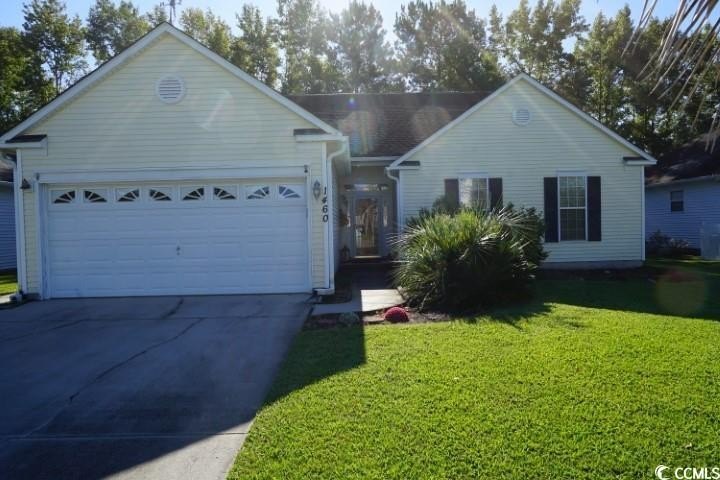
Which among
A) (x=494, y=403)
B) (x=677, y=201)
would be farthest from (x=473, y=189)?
(x=677, y=201)

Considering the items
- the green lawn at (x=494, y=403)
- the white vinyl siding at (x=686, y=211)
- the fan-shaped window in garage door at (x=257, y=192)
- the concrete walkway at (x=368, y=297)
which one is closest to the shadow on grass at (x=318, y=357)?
the green lawn at (x=494, y=403)

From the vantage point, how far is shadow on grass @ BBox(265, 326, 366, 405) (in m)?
4.82

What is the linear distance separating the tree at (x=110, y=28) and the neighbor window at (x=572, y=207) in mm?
34694

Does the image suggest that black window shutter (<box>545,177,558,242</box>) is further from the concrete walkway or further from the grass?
the grass

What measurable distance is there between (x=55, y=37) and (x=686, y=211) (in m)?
37.5

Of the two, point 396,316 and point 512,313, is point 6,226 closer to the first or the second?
point 396,316

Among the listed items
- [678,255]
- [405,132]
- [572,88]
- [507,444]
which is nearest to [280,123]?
[405,132]

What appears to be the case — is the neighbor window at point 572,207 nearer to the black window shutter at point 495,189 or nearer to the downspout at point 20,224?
the black window shutter at point 495,189

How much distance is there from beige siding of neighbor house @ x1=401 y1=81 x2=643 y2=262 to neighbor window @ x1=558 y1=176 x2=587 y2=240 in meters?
0.25

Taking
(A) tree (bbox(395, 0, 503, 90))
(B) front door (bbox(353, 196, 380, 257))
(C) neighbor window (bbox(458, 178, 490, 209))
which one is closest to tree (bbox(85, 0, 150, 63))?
(A) tree (bbox(395, 0, 503, 90))

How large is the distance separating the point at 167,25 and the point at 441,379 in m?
9.14

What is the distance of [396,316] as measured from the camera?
7.58 meters

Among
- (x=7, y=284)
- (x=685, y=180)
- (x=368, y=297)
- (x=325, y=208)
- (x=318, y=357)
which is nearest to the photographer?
(x=318, y=357)

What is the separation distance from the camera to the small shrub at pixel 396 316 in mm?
7539
